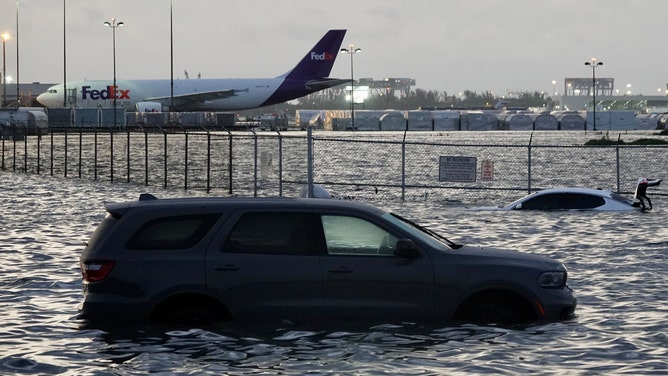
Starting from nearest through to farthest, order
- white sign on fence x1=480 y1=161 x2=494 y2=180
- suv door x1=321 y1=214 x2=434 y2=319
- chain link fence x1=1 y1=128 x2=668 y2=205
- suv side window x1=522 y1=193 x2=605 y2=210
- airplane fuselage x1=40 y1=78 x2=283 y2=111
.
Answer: suv door x1=321 y1=214 x2=434 y2=319 → suv side window x1=522 y1=193 x2=605 y2=210 → white sign on fence x1=480 y1=161 x2=494 y2=180 → chain link fence x1=1 y1=128 x2=668 y2=205 → airplane fuselage x1=40 y1=78 x2=283 y2=111

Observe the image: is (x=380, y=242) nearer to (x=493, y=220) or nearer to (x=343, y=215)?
(x=343, y=215)

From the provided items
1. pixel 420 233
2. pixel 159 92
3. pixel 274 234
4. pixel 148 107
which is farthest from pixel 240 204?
pixel 159 92

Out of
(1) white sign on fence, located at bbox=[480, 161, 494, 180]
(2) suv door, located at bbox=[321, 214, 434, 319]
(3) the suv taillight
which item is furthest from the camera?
(1) white sign on fence, located at bbox=[480, 161, 494, 180]

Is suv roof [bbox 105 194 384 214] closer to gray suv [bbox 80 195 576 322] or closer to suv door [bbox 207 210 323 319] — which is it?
gray suv [bbox 80 195 576 322]

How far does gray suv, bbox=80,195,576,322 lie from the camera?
11398 mm

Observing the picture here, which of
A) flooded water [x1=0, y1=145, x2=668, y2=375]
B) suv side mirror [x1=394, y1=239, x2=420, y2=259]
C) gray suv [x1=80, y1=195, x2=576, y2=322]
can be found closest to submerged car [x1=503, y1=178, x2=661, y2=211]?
flooded water [x1=0, y1=145, x2=668, y2=375]

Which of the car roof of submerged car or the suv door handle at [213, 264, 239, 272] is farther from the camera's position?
the car roof of submerged car

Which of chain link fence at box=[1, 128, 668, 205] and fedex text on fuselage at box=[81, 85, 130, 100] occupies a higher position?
fedex text on fuselage at box=[81, 85, 130, 100]

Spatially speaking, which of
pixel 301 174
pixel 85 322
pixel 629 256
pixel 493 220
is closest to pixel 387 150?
pixel 301 174

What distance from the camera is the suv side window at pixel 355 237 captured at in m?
11.6

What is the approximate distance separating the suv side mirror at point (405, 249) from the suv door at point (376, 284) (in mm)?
86

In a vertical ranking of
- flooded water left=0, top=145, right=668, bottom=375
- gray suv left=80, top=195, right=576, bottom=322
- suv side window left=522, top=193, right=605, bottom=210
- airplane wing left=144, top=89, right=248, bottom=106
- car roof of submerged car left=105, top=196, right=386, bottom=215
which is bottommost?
flooded water left=0, top=145, right=668, bottom=375

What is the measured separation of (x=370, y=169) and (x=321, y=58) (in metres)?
63.5

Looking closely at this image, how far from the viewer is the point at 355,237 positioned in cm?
1170
